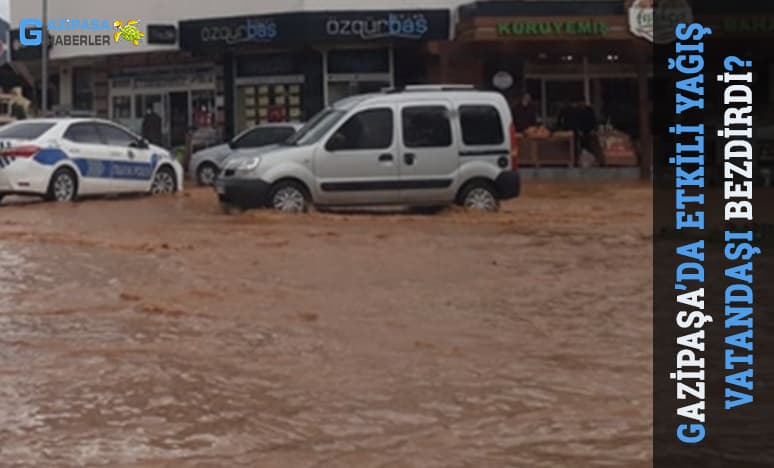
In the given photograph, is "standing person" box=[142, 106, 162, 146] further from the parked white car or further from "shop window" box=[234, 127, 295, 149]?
"shop window" box=[234, 127, 295, 149]

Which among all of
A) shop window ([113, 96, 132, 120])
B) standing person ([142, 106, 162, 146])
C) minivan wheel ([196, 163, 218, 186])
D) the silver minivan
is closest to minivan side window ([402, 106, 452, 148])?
the silver minivan

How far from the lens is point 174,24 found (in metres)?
31.1

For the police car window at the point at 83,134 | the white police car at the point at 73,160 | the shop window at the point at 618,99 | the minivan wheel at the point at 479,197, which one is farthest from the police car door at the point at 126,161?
the shop window at the point at 618,99

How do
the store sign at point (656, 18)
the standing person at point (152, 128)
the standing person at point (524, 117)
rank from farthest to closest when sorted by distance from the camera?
1. the standing person at point (152, 128)
2. the standing person at point (524, 117)
3. the store sign at point (656, 18)

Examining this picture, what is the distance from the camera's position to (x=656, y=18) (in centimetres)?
2548

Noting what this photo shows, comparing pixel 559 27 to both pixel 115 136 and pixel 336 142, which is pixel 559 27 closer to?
pixel 115 136

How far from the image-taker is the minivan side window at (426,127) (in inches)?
615

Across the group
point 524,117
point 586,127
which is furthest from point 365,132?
point 586,127

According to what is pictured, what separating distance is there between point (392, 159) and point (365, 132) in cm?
50

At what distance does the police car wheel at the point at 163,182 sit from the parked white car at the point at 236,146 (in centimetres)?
188

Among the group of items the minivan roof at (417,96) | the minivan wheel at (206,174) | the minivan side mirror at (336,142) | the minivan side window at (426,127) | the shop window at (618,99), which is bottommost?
the minivan wheel at (206,174)

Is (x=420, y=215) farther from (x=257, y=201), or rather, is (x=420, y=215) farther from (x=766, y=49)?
(x=766, y=49)

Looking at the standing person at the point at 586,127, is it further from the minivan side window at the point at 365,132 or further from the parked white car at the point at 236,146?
the minivan side window at the point at 365,132

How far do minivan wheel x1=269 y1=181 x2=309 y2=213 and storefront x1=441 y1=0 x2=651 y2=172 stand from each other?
449 inches
